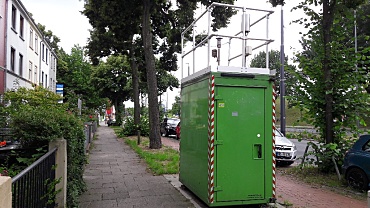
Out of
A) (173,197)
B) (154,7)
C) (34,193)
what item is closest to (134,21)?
(154,7)

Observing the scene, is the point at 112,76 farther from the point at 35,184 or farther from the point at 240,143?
the point at 35,184

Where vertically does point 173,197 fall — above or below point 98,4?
below

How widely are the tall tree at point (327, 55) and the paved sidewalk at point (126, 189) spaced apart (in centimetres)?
495

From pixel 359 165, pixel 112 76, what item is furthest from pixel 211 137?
pixel 112 76

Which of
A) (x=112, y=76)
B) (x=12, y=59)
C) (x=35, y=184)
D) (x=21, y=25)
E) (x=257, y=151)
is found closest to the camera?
(x=35, y=184)

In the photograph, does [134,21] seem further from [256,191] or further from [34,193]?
[34,193]

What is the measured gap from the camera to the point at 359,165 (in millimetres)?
7621

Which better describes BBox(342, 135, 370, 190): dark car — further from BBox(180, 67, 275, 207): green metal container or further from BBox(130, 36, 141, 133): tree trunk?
BBox(130, 36, 141, 133): tree trunk

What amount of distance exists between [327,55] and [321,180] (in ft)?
11.5

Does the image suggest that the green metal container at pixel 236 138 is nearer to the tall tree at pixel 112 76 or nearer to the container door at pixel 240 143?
the container door at pixel 240 143

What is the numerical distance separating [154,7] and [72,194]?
40.1ft

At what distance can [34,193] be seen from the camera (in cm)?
366

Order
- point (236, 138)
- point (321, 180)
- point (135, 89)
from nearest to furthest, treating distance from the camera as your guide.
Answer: point (236, 138) → point (321, 180) → point (135, 89)

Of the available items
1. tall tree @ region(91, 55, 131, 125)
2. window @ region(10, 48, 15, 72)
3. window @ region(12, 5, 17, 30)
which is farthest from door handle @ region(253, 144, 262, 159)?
tall tree @ region(91, 55, 131, 125)
